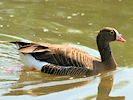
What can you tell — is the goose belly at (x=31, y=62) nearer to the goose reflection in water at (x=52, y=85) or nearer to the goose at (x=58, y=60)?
the goose at (x=58, y=60)

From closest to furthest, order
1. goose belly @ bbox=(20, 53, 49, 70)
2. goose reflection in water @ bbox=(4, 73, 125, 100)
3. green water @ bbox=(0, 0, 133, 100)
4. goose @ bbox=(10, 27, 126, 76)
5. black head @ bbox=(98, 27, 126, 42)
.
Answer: goose reflection in water @ bbox=(4, 73, 125, 100) → green water @ bbox=(0, 0, 133, 100) → goose @ bbox=(10, 27, 126, 76) → goose belly @ bbox=(20, 53, 49, 70) → black head @ bbox=(98, 27, 126, 42)

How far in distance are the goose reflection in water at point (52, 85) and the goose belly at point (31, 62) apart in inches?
8.9

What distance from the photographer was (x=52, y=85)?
805 cm

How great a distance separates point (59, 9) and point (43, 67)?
5.23 metres

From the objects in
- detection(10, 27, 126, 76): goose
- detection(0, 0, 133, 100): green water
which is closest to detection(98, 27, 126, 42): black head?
detection(10, 27, 126, 76): goose

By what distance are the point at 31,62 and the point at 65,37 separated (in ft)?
7.96

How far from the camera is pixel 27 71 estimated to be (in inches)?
358

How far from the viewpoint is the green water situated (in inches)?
305

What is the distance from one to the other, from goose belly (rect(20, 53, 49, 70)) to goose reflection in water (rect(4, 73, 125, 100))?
23 centimetres

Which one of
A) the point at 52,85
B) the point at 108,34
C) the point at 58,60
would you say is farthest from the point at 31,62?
the point at 108,34

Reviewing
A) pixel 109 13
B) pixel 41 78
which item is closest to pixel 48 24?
pixel 109 13

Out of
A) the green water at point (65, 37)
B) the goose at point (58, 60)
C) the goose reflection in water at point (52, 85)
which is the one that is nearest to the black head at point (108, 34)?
the goose at point (58, 60)

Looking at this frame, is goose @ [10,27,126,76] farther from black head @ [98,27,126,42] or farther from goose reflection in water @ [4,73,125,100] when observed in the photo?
black head @ [98,27,126,42]

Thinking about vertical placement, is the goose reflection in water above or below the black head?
below
